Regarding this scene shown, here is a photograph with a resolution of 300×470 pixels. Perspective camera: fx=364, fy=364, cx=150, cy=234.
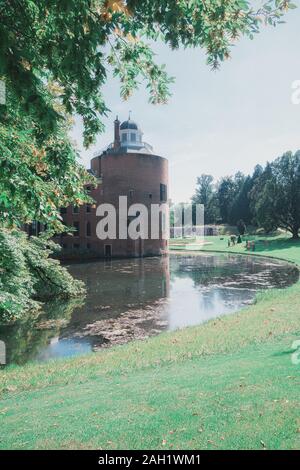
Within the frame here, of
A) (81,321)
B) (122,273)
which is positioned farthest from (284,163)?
(81,321)

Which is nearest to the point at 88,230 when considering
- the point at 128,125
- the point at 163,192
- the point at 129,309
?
the point at 163,192

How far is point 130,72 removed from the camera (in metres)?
6.09

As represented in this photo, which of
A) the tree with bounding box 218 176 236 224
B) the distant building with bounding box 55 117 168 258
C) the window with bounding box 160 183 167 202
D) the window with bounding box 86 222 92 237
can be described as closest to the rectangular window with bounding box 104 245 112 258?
the distant building with bounding box 55 117 168 258

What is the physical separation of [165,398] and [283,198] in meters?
58.1

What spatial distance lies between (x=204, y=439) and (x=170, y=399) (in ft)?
4.70

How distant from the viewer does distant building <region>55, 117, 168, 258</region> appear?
4862cm

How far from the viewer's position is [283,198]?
59.0 m

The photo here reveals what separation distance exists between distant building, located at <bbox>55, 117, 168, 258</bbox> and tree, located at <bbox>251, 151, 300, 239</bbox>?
62.6 ft

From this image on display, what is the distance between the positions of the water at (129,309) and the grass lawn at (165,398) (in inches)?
92.7

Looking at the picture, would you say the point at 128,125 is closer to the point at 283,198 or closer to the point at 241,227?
the point at 283,198

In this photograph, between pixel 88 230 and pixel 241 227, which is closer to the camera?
pixel 88 230

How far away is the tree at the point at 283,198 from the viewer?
59.1 metres

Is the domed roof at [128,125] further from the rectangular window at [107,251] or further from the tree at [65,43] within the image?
the tree at [65,43]

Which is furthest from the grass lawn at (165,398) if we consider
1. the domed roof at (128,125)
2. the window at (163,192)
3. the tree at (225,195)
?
the tree at (225,195)
